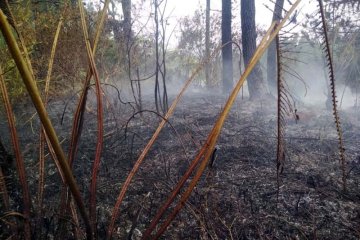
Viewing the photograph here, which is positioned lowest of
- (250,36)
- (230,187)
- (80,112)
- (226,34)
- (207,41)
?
(230,187)

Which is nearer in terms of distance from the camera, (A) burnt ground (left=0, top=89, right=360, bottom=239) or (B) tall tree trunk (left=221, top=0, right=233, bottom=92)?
(A) burnt ground (left=0, top=89, right=360, bottom=239)

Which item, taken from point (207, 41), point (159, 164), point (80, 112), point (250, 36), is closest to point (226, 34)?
point (250, 36)

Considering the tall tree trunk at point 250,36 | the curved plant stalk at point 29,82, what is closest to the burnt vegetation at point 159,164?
the curved plant stalk at point 29,82

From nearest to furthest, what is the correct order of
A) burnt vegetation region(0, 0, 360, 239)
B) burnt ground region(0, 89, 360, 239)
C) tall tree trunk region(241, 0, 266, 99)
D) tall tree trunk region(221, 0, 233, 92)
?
burnt vegetation region(0, 0, 360, 239) → burnt ground region(0, 89, 360, 239) → tall tree trunk region(241, 0, 266, 99) → tall tree trunk region(221, 0, 233, 92)

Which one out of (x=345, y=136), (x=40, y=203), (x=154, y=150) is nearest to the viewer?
(x=40, y=203)

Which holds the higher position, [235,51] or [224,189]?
[235,51]

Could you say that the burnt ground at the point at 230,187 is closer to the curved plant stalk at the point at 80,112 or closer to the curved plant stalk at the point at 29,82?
the curved plant stalk at the point at 80,112

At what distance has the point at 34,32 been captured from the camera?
12.5ft

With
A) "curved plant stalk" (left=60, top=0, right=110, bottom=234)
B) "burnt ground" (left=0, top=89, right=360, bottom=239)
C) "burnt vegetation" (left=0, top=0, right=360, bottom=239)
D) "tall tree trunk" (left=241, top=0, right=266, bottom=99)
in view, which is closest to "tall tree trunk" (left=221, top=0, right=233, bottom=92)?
"tall tree trunk" (left=241, top=0, right=266, bottom=99)

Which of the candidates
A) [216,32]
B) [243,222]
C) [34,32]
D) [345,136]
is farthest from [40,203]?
[216,32]

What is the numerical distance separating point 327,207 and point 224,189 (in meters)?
0.71

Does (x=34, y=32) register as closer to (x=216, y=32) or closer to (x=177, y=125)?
(x=177, y=125)

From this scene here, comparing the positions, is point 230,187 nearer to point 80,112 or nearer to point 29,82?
point 80,112

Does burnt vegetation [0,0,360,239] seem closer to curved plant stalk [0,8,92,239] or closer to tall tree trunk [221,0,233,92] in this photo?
curved plant stalk [0,8,92,239]
